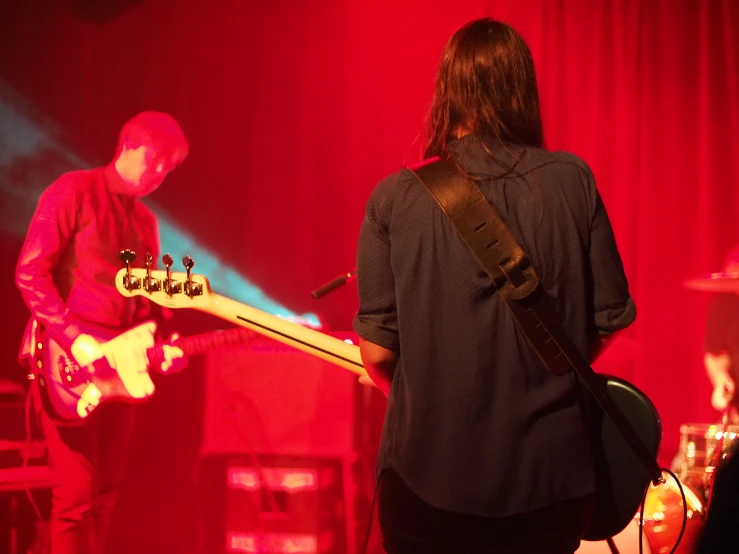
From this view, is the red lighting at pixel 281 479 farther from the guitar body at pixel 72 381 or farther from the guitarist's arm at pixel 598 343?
the guitarist's arm at pixel 598 343

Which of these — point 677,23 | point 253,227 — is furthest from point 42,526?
point 677,23

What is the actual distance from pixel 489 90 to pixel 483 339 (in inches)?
18.4

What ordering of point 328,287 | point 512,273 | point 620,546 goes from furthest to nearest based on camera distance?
point 620,546, point 328,287, point 512,273

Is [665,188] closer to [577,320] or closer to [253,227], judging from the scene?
[253,227]

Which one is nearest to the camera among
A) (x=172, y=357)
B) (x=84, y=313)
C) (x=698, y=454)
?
(x=698, y=454)

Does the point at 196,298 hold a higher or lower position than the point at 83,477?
higher

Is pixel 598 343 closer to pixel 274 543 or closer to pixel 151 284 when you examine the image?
pixel 151 284

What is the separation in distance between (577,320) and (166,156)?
318cm

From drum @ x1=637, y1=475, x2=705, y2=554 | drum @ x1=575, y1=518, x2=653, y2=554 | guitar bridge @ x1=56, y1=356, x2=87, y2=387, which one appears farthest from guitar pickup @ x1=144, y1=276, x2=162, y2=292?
drum @ x1=637, y1=475, x2=705, y2=554

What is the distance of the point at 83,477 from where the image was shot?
389cm

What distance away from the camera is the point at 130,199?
4.07 m

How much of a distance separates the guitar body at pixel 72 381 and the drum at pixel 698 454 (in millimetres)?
2565

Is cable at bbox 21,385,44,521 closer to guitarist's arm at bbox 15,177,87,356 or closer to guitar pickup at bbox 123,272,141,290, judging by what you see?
guitarist's arm at bbox 15,177,87,356

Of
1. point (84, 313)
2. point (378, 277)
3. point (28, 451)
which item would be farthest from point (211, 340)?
point (378, 277)
